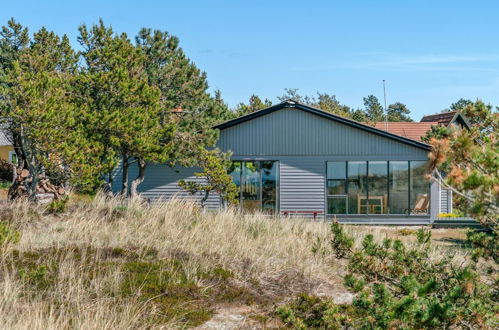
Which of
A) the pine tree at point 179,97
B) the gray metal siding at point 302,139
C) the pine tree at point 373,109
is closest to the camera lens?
the pine tree at point 179,97

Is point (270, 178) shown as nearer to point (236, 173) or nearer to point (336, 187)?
point (236, 173)

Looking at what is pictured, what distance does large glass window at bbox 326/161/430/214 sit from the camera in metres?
23.8

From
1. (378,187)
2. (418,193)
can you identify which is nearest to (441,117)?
(418,193)

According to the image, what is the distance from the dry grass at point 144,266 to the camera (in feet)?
23.5

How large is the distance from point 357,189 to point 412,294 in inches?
759

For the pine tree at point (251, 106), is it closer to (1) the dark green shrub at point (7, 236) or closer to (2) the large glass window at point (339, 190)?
(2) the large glass window at point (339, 190)

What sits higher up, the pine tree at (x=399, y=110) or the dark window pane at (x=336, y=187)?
the pine tree at (x=399, y=110)

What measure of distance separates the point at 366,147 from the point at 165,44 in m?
8.81

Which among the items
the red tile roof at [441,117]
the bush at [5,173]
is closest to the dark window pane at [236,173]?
the red tile roof at [441,117]

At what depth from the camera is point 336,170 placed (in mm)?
23906

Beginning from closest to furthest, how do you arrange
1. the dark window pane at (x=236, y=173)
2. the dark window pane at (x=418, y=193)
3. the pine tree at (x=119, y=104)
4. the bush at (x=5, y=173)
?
the pine tree at (x=119, y=104) < the dark window pane at (x=418, y=193) < the dark window pane at (x=236, y=173) < the bush at (x=5, y=173)

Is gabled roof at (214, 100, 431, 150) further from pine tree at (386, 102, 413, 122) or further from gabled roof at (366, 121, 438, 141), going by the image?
pine tree at (386, 102, 413, 122)

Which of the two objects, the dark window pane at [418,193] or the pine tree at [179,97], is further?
the dark window pane at [418,193]

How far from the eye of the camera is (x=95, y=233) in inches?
431
